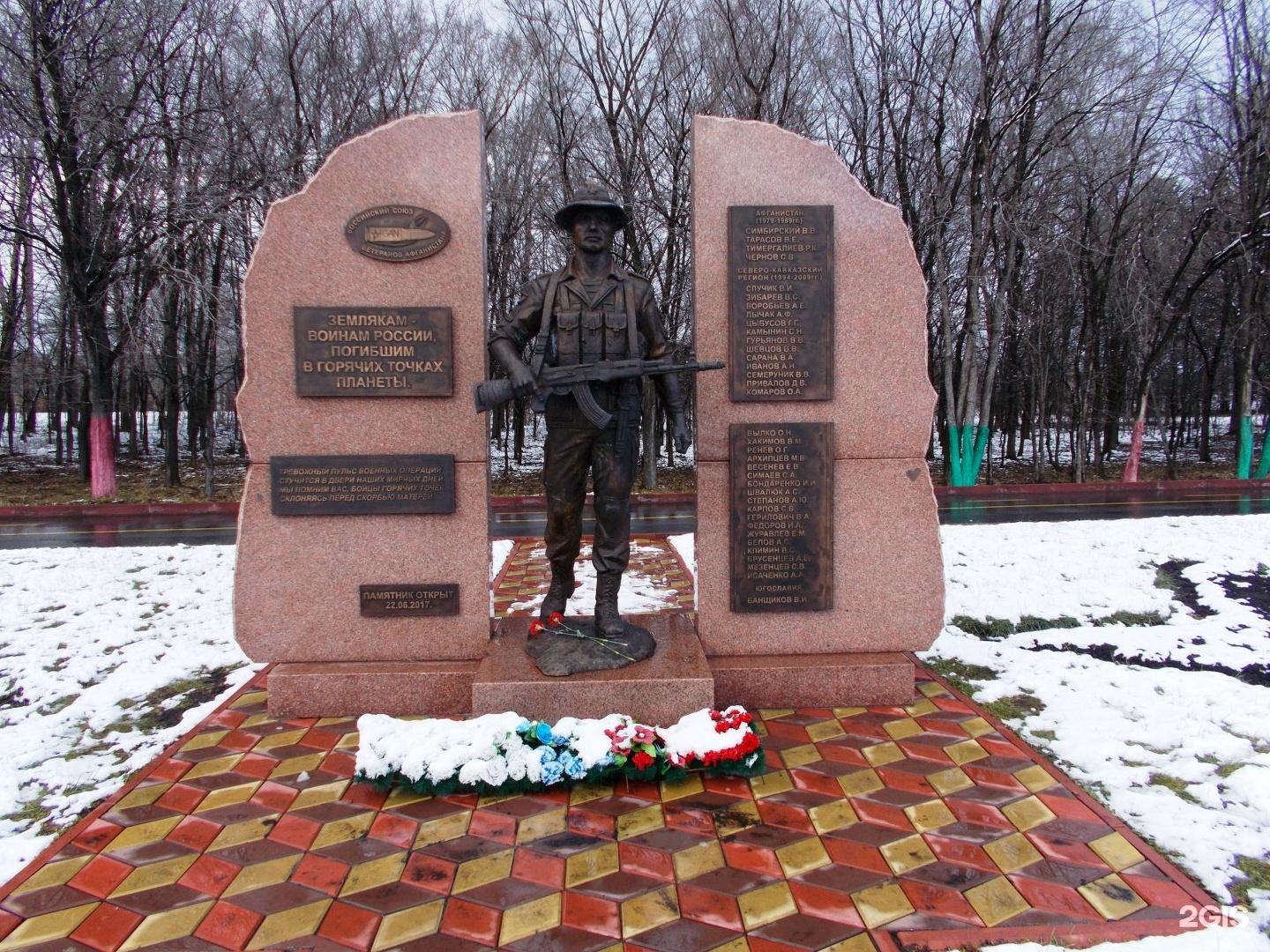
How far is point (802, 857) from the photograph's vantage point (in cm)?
273

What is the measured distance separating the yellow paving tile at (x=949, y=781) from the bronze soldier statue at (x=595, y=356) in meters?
1.74

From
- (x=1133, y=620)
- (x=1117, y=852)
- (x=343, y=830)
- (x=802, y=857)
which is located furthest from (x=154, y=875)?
(x=1133, y=620)

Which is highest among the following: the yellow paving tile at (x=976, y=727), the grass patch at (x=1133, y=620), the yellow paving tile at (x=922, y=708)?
the grass patch at (x=1133, y=620)

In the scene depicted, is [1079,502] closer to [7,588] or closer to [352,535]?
[352,535]

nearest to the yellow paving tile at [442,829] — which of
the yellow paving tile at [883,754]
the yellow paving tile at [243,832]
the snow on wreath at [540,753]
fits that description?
the snow on wreath at [540,753]

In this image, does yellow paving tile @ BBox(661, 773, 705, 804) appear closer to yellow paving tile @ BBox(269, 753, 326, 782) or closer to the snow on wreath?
the snow on wreath

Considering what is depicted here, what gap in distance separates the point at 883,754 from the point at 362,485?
3.15m

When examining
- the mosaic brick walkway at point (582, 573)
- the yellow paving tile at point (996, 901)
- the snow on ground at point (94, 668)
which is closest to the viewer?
the yellow paving tile at point (996, 901)

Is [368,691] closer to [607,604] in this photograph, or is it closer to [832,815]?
[607,604]

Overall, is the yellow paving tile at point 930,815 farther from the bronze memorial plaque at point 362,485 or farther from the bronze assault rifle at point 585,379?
the bronze memorial plaque at point 362,485

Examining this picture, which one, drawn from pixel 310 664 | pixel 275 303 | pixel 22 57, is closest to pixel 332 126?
pixel 22 57

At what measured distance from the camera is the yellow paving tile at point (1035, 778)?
3.21 m

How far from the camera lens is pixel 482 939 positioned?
2.33m

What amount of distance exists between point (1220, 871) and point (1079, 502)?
11.6 m
